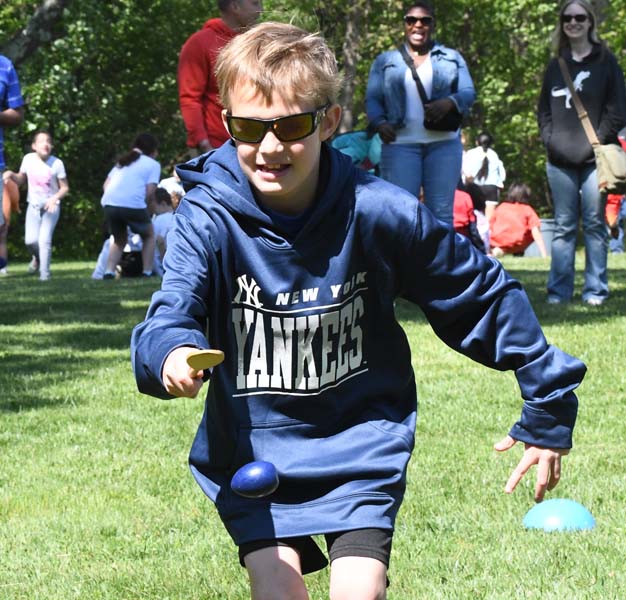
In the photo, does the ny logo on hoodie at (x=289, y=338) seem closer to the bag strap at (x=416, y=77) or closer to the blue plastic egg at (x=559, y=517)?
the blue plastic egg at (x=559, y=517)

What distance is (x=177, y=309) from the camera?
2660 millimetres

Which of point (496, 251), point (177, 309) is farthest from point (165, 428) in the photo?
point (496, 251)

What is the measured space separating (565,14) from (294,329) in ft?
23.6

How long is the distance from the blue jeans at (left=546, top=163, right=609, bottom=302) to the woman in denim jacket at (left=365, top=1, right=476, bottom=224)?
40.9 inches

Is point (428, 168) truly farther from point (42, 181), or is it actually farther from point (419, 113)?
point (42, 181)

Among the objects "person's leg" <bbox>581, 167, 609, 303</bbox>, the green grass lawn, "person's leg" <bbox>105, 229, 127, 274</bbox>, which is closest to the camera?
the green grass lawn

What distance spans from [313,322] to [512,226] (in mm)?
19671

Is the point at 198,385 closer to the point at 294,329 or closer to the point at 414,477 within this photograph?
the point at 294,329

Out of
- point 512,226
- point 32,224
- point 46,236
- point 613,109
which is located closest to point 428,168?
point 613,109

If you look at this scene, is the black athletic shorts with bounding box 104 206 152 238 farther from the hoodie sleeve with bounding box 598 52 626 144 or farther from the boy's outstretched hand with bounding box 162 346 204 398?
the boy's outstretched hand with bounding box 162 346 204 398

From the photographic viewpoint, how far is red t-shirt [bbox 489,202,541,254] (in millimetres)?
22297

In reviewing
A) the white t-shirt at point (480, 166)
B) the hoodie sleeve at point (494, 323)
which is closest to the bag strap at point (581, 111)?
the hoodie sleeve at point (494, 323)

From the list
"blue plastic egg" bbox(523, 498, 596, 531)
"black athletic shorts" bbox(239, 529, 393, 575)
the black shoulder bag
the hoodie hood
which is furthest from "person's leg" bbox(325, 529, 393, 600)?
the black shoulder bag

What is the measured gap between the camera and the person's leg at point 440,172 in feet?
30.1
